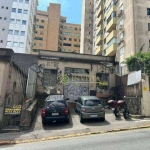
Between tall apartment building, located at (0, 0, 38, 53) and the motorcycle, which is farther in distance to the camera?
tall apartment building, located at (0, 0, 38, 53)

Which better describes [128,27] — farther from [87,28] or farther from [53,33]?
[53,33]

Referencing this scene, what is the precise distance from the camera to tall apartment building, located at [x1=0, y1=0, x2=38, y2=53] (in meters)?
41.4

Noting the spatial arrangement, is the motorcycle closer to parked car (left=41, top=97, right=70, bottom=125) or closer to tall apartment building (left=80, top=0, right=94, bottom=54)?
parked car (left=41, top=97, right=70, bottom=125)

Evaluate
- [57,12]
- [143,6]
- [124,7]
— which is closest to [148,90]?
[143,6]

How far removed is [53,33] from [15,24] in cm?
2404

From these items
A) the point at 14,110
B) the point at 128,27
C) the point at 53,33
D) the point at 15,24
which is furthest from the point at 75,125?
the point at 53,33

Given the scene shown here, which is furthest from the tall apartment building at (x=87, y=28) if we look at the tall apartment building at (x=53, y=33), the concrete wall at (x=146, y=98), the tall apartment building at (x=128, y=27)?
the concrete wall at (x=146, y=98)

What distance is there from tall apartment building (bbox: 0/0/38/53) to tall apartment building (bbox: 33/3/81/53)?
1955 centimetres

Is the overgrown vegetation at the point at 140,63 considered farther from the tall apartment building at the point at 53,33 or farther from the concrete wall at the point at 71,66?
the tall apartment building at the point at 53,33

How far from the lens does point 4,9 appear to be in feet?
142

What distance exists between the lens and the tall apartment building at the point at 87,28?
48906 millimetres

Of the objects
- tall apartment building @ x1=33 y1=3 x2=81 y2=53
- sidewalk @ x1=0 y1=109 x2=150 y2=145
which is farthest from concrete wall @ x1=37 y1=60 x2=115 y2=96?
tall apartment building @ x1=33 y1=3 x2=81 y2=53

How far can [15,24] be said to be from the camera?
42625 millimetres

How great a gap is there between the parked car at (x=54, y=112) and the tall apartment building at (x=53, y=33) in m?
54.9
